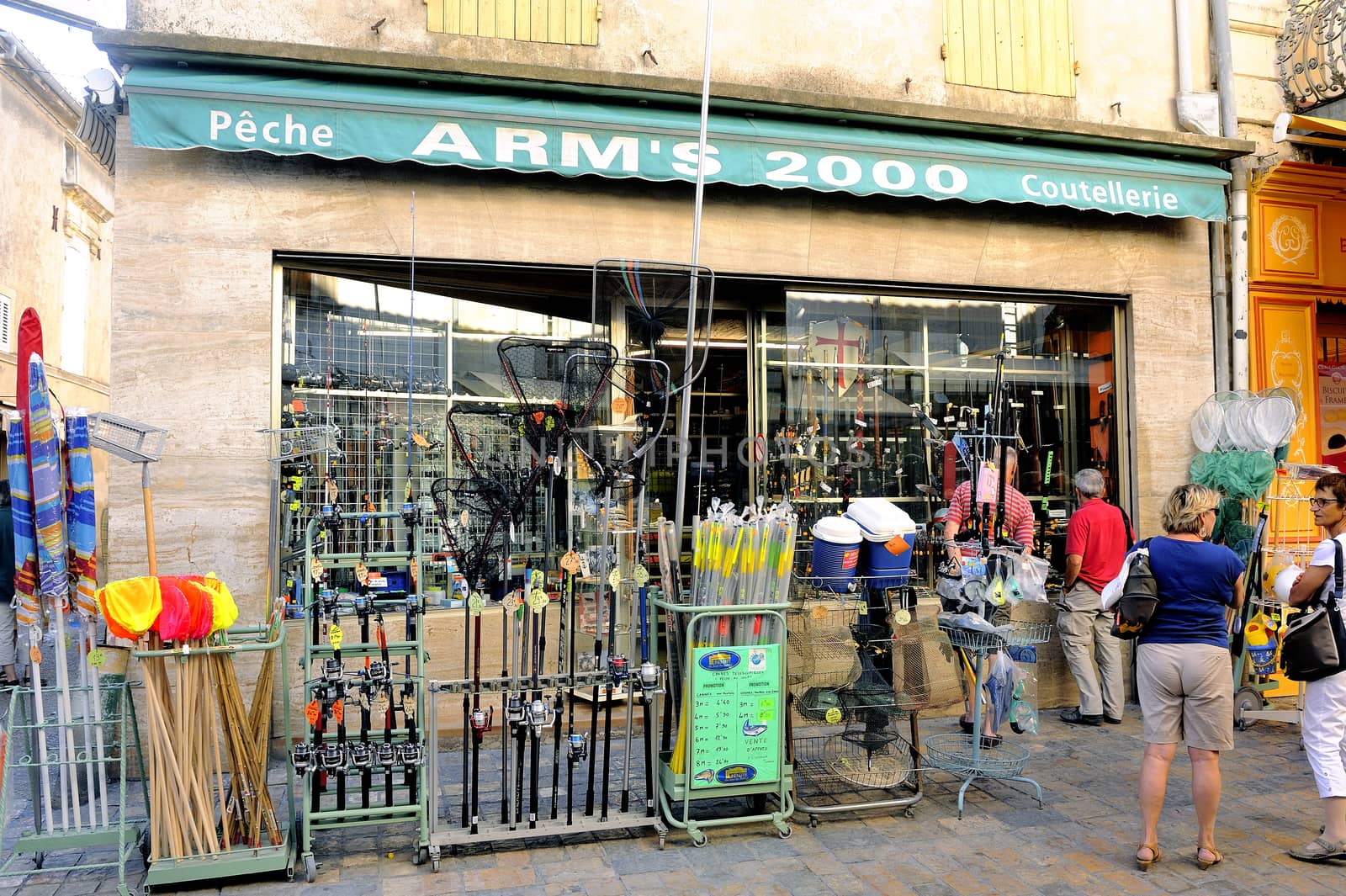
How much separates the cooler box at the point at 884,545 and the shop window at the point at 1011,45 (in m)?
3.97

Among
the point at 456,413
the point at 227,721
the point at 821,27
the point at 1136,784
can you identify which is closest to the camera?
the point at 227,721

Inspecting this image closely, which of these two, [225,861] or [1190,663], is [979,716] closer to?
[1190,663]

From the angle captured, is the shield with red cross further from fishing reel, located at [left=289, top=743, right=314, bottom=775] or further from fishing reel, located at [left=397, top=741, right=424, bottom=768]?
fishing reel, located at [left=289, top=743, right=314, bottom=775]

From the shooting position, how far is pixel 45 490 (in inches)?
162

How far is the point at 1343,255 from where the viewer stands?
7996mm

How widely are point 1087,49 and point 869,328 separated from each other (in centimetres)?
291

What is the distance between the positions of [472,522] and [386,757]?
2404 millimetres

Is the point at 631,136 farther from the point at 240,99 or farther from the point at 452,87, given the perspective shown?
the point at 240,99

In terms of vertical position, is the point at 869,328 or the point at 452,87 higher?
the point at 452,87

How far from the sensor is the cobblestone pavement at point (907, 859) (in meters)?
4.06

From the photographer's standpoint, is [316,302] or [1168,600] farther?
[316,302]

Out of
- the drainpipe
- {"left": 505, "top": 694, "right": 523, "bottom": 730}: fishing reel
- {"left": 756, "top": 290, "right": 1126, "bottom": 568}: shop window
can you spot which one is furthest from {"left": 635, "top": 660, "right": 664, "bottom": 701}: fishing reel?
A: the drainpipe

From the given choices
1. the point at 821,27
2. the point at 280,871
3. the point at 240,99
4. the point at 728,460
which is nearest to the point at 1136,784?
the point at 728,460

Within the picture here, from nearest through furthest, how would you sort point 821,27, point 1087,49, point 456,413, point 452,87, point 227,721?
1. point 227,721
2. point 452,87
3. point 456,413
4. point 821,27
5. point 1087,49
